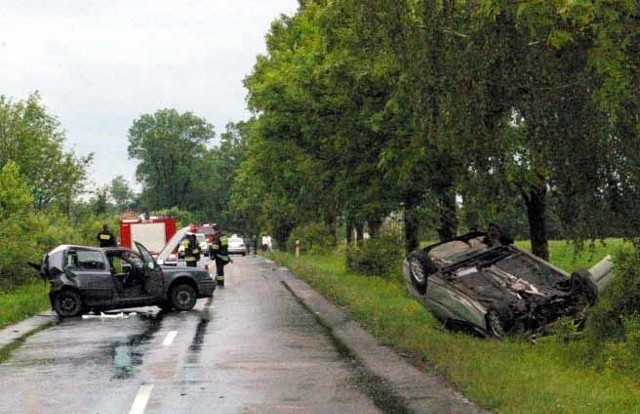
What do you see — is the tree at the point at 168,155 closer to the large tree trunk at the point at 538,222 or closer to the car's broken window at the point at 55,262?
the large tree trunk at the point at 538,222

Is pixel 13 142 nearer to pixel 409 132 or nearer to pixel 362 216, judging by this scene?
pixel 362 216

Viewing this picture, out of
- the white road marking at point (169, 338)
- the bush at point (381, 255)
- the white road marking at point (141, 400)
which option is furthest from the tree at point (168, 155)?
the white road marking at point (141, 400)

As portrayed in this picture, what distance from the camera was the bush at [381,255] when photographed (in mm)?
34500

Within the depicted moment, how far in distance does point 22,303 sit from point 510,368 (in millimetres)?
15545

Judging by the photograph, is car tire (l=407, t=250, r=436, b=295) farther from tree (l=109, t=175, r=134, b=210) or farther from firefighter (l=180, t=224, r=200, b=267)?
tree (l=109, t=175, r=134, b=210)

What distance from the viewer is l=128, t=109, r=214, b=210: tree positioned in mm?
140625

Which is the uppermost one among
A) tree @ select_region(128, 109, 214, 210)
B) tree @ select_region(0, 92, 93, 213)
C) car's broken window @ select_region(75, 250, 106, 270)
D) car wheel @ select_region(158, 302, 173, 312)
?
tree @ select_region(128, 109, 214, 210)

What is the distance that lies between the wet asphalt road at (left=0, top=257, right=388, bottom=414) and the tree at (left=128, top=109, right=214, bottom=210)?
121 metres

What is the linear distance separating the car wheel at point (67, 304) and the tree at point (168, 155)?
11849 cm

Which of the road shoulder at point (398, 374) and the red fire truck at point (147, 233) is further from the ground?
the red fire truck at point (147, 233)

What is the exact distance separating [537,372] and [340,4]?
6864 millimetres

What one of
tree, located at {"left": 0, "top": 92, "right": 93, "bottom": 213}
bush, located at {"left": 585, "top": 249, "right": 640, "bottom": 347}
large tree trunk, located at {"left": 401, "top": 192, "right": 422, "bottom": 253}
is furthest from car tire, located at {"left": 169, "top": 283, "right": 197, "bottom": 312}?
tree, located at {"left": 0, "top": 92, "right": 93, "bottom": 213}

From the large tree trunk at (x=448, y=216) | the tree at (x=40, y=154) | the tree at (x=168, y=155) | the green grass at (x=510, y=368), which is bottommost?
the green grass at (x=510, y=368)

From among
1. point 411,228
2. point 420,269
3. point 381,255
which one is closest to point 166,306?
point 420,269
